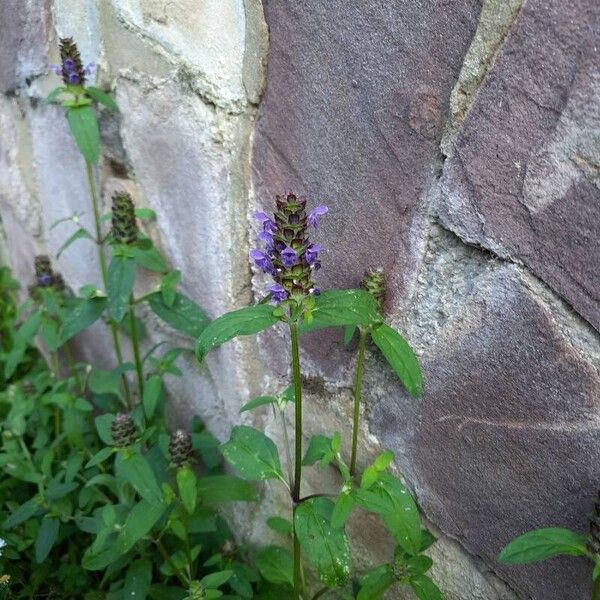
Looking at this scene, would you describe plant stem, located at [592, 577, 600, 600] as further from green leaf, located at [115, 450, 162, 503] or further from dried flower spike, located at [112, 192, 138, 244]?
dried flower spike, located at [112, 192, 138, 244]

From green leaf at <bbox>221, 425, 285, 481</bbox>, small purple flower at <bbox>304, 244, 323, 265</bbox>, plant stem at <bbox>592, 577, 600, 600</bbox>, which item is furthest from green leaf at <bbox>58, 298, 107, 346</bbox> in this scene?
plant stem at <bbox>592, 577, 600, 600</bbox>

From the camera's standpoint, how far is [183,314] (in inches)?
60.0

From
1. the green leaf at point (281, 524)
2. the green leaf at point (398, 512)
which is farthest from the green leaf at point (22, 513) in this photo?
the green leaf at point (398, 512)

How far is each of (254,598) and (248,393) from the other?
47 cm

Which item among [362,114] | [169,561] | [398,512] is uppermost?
[362,114]

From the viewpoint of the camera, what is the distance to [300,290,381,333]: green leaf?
3.16 ft

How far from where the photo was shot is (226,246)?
139 cm

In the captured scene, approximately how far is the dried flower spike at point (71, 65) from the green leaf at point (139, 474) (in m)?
0.84

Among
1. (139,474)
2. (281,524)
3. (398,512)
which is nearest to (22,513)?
(139,474)

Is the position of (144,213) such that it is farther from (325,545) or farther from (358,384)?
(325,545)

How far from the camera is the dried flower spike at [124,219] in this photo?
1517 mm

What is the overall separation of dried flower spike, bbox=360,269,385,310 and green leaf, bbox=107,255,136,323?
636mm

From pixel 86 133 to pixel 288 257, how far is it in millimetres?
771

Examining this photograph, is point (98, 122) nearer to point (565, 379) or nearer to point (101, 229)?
point (101, 229)
